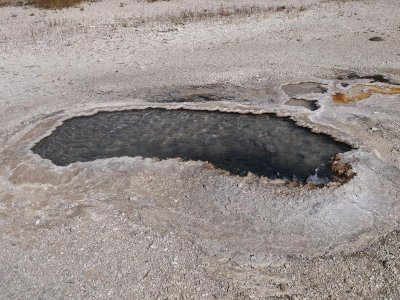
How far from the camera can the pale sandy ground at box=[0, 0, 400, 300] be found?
193 inches

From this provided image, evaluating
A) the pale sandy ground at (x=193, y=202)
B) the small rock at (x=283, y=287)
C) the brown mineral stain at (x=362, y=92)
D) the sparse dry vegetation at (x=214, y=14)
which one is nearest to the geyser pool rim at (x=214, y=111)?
the pale sandy ground at (x=193, y=202)

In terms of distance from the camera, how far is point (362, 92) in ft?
30.7

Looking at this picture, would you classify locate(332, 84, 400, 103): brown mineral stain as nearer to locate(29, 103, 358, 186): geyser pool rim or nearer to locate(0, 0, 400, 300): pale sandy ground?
locate(0, 0, 400, 300): pale sandy ground

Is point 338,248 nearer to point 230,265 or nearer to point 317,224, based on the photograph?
point 317,224

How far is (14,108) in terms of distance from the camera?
30.8 feet

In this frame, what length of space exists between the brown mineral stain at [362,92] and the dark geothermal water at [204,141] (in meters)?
1.50

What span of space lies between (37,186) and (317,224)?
12.5 feet

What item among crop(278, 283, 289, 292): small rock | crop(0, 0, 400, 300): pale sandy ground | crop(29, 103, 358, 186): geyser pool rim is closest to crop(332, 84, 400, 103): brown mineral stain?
crop(0, 0, 400, 300): pale sandy ground

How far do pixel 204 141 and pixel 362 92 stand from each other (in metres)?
3.59

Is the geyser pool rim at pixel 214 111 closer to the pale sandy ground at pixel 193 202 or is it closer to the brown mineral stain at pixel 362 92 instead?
the pale sandy ground at pixel 193 202

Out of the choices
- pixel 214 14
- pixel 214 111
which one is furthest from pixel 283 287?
pixel 214 14

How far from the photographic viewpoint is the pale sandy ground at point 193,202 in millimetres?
4910

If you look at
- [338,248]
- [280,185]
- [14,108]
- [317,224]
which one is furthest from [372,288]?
[14,108]

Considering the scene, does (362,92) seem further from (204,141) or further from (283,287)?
(283,287)
